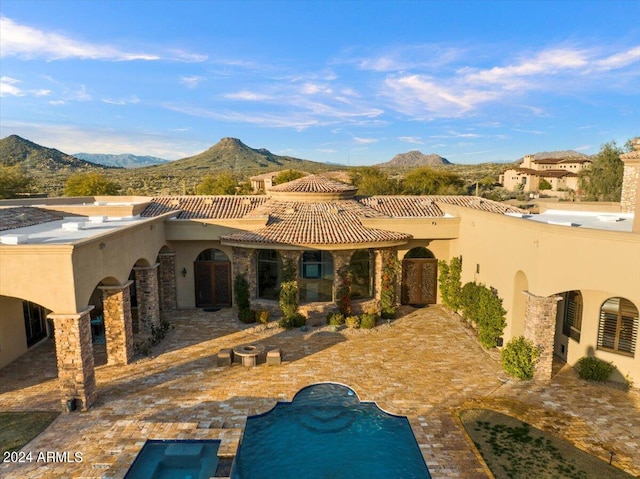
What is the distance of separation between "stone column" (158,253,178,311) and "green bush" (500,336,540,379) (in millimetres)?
16474

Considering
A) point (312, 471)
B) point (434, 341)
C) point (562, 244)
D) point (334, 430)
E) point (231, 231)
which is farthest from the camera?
point (231, 231)

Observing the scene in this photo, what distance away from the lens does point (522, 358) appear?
14.3m

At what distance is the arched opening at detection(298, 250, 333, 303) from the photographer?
837 inches

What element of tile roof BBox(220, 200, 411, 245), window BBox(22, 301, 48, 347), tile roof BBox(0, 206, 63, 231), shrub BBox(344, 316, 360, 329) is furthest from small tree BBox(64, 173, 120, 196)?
shrub BBox(344, 316, 360, 329)

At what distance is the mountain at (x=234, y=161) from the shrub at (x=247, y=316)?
3956 inches

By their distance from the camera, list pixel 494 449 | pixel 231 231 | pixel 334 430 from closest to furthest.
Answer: pixel 494 449
pixel 334 430
pixel 231 231

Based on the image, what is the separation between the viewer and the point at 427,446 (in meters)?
10.8

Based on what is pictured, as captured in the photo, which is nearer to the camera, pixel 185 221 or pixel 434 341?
pixel 434 341

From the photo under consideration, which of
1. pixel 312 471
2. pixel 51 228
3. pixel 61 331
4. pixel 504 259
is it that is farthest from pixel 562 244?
pixel 51 228

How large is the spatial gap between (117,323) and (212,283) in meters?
7.53

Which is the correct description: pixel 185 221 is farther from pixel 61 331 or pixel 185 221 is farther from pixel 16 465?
pixel 16 465

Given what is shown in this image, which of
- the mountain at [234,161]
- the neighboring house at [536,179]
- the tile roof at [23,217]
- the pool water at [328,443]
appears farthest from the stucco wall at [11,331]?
the mountain at [234,161]

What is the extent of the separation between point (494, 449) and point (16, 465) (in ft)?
38.7

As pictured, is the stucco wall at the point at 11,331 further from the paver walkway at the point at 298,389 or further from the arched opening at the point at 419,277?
the arched opening at the point at 419,277
